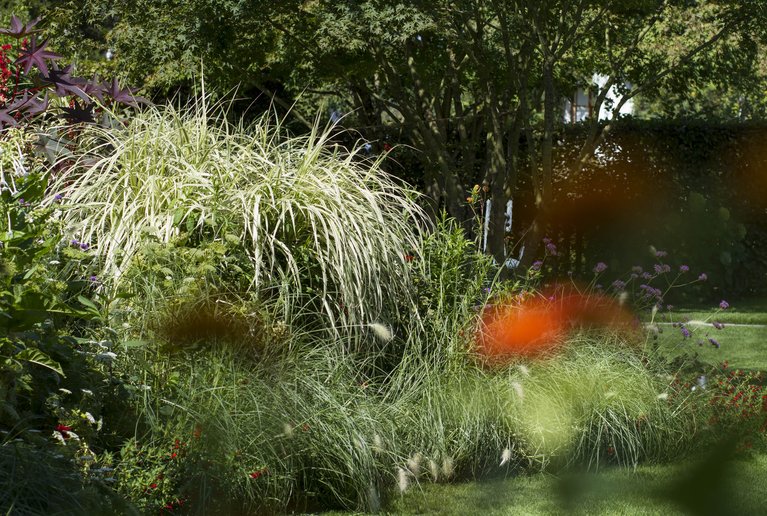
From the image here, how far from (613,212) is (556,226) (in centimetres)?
76

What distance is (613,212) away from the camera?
11906 mm

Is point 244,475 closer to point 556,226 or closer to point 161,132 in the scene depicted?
point 161,132

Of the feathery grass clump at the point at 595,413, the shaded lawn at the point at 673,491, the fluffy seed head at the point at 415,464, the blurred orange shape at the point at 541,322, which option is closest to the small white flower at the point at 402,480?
the fluffy seed head at the point at 415,464

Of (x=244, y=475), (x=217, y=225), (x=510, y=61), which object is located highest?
(x=510, y=61)

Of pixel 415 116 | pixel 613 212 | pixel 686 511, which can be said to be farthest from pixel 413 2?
pixel 686 511

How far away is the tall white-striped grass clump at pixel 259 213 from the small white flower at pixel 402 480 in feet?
2.91

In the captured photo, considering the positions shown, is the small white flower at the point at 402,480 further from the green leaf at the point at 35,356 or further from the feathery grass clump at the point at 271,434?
the green leaf at the point at 35,356

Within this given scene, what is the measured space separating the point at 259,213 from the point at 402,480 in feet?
5.31

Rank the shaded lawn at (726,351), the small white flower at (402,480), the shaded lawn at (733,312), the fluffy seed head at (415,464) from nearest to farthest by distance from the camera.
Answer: the small white flower at (402,480)
the fluffy seed head at (415,464)
the shaded lawn at (726,351)
the shaded lawn at (733,312)

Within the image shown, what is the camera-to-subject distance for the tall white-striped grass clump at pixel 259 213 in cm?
486

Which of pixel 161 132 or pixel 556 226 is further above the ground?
pixel 161 132

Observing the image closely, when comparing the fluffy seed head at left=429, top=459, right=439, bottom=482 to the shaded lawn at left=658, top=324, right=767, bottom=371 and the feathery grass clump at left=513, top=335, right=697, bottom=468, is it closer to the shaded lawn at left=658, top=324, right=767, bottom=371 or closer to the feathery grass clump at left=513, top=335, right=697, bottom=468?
the feathery grass clump at left=513, top=335, right=697, bottom=468

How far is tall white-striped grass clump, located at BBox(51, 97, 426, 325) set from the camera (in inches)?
191

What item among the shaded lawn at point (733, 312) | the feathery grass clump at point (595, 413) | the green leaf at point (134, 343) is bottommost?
the shaded lawn at point (733, 312)
